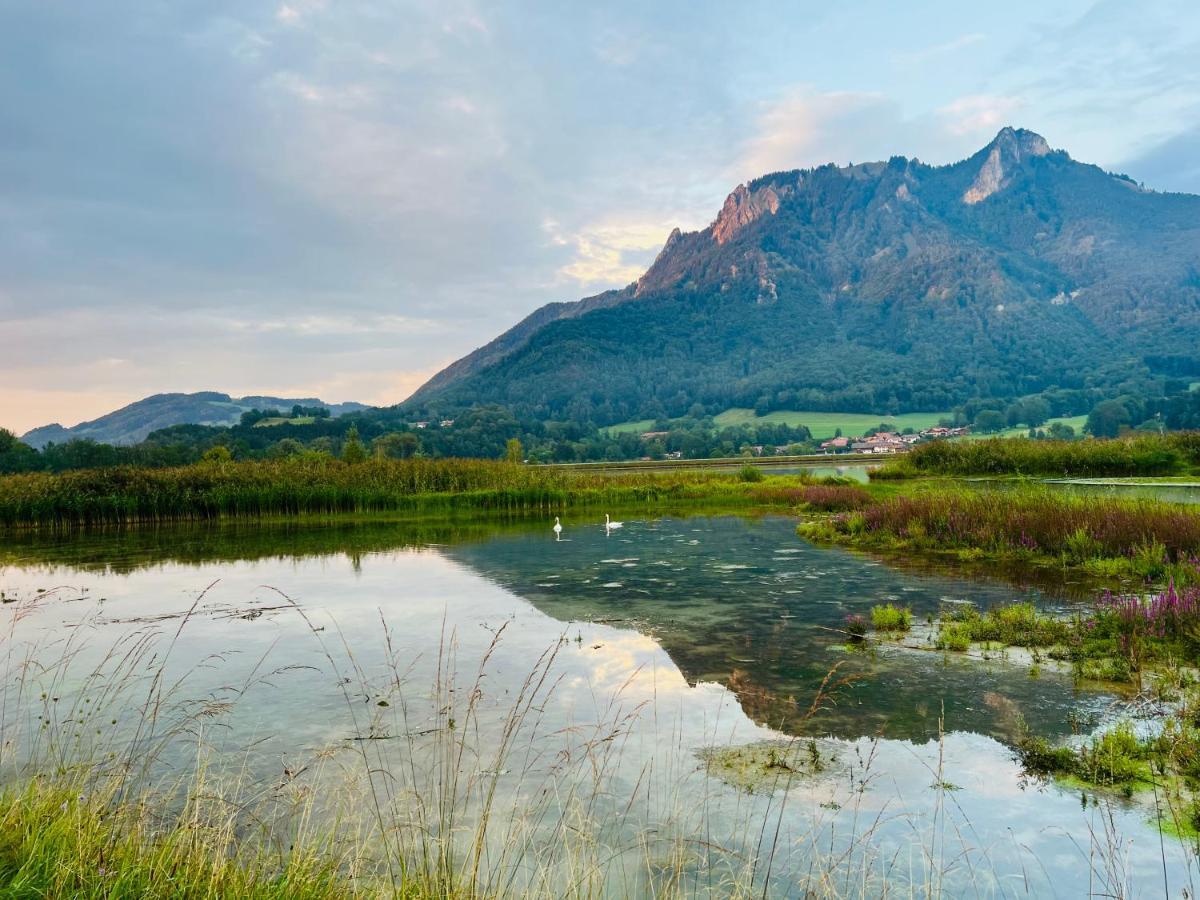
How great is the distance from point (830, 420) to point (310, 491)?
460 ft

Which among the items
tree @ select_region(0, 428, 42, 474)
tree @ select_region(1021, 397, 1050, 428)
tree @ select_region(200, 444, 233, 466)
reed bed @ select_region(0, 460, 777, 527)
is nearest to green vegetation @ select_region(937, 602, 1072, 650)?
reed bed @ select_region(0, 460, 777, 527)

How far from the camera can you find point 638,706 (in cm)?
652

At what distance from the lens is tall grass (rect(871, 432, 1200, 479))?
3716 cm

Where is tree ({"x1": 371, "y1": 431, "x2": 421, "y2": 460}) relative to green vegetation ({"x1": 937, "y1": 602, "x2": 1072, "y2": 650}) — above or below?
above

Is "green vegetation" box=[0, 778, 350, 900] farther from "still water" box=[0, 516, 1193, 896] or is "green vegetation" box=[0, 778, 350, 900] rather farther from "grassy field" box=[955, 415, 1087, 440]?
"grassy field" box=[955, 415, 1087, 440]

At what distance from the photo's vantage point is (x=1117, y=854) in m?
4.93

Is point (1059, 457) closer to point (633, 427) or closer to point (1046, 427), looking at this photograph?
point (1046, 427)

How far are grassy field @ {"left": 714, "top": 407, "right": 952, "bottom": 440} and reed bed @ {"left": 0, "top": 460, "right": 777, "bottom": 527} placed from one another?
106 m

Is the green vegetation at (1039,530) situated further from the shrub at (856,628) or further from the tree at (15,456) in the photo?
the tree at (15,456)

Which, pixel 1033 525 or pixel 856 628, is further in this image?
pixel 1033 525

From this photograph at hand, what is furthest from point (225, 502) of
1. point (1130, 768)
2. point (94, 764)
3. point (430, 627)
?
point (1130, 768)

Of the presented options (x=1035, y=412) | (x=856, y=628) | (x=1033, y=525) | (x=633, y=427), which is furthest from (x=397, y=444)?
(x=1035, y=412)

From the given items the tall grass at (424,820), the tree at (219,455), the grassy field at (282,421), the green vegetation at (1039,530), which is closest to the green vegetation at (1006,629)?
the tall grass at (424,820)

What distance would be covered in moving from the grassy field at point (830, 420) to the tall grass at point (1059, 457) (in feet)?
326
